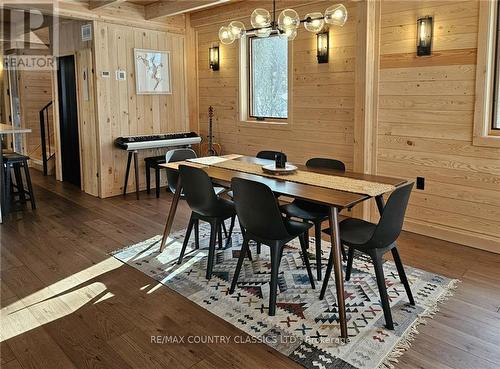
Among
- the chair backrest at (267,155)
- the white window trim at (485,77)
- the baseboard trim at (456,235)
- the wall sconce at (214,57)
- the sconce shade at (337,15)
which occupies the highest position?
the wall sconce at (214,57)

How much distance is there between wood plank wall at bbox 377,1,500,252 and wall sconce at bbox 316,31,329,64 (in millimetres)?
677

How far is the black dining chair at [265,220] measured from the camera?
8.34 ft

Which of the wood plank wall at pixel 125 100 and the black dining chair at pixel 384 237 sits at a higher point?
the wood plank wall at pixel 125 100

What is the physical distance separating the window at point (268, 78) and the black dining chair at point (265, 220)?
2876 mm

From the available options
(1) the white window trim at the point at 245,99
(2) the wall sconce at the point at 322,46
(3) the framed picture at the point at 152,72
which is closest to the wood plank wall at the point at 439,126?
(2) the wall sconce at the point at 322,46

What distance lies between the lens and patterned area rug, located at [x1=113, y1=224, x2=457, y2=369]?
7.57ft

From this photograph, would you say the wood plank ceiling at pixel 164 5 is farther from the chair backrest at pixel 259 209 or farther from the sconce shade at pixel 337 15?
the chair backrest at pixel 259 209

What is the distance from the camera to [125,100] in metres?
5.86

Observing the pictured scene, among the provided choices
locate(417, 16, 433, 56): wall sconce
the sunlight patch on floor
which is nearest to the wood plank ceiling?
locate(417, 16, 433, 56): wall sconce

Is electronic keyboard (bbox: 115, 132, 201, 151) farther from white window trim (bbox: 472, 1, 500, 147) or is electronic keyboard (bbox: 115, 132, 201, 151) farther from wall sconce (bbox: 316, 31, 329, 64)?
white window trim (bbox: 472, 1, 500, 147)

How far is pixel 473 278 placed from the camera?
3156 mm

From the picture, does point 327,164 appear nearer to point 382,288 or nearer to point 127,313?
point 382,288

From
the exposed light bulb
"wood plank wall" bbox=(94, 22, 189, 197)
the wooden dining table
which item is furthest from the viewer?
"wood plank wall" bbox=(94, 22, 189, 197)

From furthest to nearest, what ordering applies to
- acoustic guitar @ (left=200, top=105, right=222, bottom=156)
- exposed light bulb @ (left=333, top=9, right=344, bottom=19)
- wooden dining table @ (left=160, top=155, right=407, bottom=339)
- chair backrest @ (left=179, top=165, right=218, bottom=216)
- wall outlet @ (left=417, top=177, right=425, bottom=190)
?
acoustic guitar @ (left=200, top=105, right=222, bottom=156) < wall outlet @ (left=417, top=177, right=425, bottom=190) < chair backrest @ (left=179, top=165, right=218, bottom=216) < exposed light bulb @ (left=333, top=9, right=344, bottom=19) < wooden dining table @ (left=160, top=155, right=407, bottom=339)
